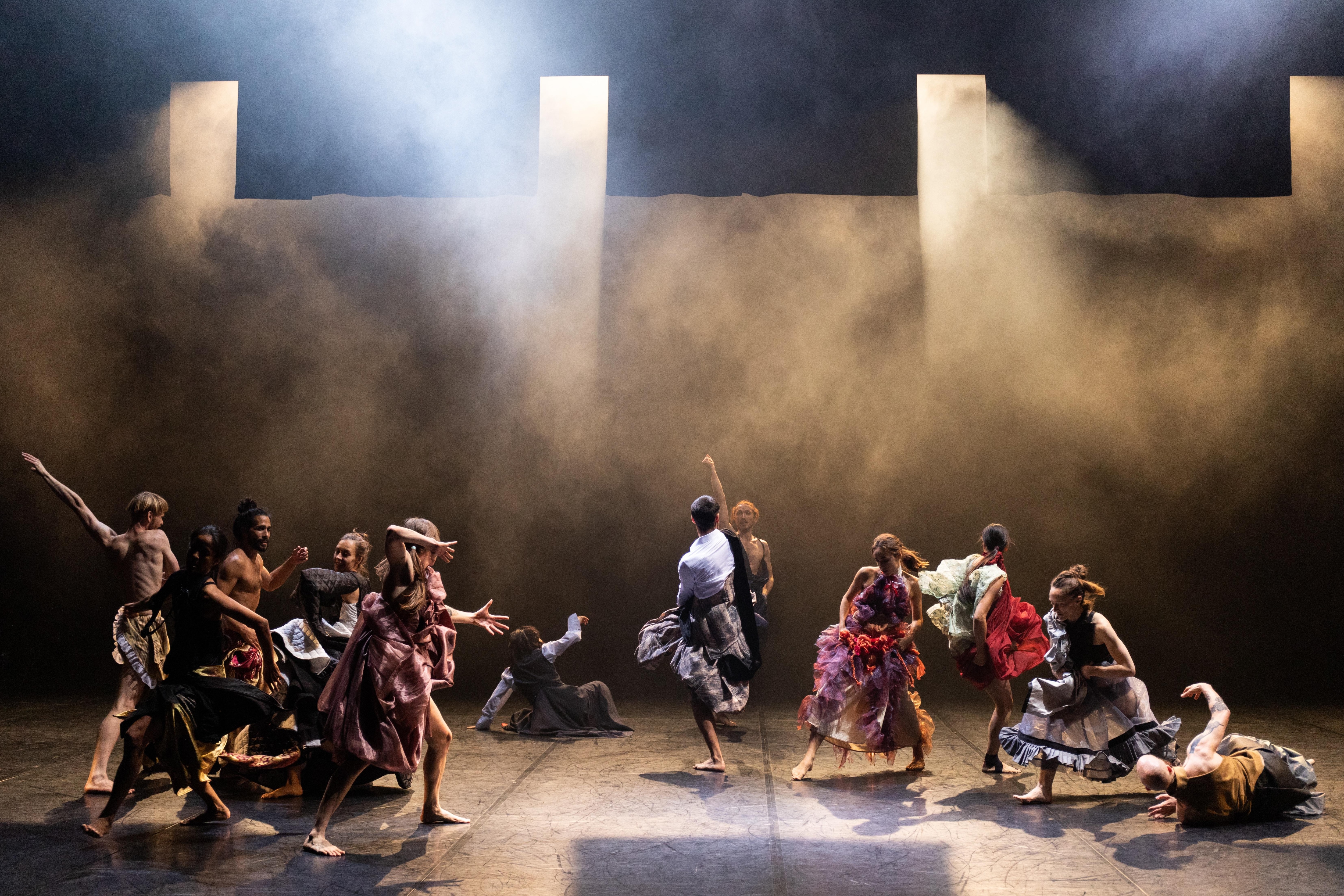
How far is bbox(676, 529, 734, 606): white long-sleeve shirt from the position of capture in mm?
5055

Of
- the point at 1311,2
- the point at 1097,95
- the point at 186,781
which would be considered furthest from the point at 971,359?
the point at 186,781

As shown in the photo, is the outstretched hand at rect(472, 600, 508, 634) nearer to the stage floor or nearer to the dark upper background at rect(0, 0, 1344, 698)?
the stage floor

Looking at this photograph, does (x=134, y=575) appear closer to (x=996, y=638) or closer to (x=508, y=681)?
(x=508, y=681)

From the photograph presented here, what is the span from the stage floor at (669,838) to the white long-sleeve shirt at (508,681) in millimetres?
771

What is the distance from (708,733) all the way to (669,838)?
1.21 metres

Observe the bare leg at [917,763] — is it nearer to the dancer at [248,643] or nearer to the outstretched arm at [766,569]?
the outstretched arm at [766,569]

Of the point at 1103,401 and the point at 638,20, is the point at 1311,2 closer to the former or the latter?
the point at 1103,401

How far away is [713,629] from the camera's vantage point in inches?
202

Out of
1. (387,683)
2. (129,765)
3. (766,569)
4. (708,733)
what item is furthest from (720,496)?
(129,765)

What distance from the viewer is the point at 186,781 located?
389 centimetres

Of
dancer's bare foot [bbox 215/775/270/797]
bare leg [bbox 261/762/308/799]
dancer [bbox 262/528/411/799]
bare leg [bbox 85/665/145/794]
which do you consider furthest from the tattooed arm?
bare leg [bbox 85/665/145/794]

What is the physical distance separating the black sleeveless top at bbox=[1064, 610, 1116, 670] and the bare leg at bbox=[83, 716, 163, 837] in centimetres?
381

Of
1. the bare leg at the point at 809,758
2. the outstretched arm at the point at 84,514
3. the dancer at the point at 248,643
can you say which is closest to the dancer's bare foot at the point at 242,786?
the dancer at the point at 248,643

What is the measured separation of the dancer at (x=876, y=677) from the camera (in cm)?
496
